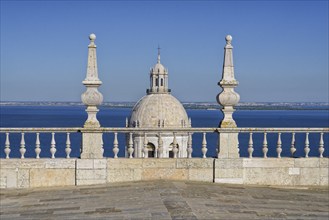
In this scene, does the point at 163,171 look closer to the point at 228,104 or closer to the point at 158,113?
the point at 228,104

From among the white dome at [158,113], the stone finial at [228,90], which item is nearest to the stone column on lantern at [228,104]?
the stone finial at [228,90]

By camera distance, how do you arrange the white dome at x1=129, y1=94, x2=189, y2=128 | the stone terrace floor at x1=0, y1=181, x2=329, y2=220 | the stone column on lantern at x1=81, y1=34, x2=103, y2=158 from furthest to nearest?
the white dome at x1=129, y1=94, x2=189, y2=128, the stone column on lantern at x1=81, y1=34, x2=103, y2=158, the stone terrace floor at x1=0, y1=181, x2=329, y2=220

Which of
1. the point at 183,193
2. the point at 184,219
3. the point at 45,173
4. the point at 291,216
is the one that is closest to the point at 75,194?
the point at 45,173

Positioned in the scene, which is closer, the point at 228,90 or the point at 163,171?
the point at 163,171

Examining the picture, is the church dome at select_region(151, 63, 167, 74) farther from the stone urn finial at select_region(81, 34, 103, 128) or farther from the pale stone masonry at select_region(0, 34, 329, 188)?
the stone urn finial at select_region(81, 34, 103, 128)

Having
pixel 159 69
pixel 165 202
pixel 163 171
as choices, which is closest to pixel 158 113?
pixel 159 69

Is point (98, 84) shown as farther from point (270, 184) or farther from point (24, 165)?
point (270, 184)

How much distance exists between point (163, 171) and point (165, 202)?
2.54m

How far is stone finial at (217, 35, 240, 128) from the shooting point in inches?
439

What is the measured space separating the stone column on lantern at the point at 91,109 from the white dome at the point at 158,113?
32.4 m

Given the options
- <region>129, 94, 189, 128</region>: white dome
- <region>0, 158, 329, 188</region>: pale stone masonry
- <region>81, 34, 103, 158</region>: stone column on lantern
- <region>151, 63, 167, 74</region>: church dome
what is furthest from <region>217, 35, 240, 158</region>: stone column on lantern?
<region>151, 63, 167, 74</region>: church dome

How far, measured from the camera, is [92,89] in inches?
430

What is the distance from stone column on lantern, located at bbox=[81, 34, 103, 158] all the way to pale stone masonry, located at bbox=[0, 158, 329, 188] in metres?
0.23

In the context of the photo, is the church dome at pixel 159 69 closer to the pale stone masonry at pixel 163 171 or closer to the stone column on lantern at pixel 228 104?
the stone column on lantern at pixel 228 104
